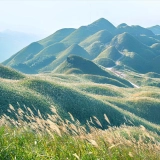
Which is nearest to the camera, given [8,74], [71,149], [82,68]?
[71,149]

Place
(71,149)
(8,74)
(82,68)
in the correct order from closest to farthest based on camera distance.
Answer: (71,149)
(8,74)
(82,68)

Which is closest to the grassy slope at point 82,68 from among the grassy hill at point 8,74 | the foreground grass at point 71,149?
the grassy hill at point 8,74

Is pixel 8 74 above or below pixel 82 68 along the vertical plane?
above

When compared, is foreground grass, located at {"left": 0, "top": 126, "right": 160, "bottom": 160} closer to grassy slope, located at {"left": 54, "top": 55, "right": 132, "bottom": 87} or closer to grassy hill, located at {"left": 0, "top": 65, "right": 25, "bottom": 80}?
grassy hill, located at {"left": 0, "top": 65, "right": 25, "bottom": 80}

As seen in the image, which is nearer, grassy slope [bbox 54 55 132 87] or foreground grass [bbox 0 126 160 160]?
foreground grass [bbox 0 126 160 160]

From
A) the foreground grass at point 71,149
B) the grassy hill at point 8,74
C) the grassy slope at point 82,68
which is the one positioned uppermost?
the foreground grass at point 71,149

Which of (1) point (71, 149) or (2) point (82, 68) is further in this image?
(2) point (82, 68)

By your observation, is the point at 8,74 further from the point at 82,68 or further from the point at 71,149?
the point at 82,68

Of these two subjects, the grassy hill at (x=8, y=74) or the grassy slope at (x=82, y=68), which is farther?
the grassy slope at (x=82, y=68)

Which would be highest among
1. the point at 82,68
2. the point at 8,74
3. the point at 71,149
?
the point at 71,149

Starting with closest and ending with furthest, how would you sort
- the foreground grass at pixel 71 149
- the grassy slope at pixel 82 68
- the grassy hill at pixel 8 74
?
the foreground grass at pixel 71 149
the grassy hill at pixel 8 74
the grassy slope at pixel 82 68

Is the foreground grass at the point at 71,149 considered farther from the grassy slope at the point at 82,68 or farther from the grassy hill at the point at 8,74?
the grassy slope at the point at 82,68

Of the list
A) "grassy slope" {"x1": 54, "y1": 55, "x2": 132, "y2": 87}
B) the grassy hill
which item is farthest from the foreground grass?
"grassy slope" {"x1": 54, "y1": 55, "x2": 132, "y2": 87}

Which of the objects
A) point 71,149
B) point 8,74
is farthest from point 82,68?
point 71,149
